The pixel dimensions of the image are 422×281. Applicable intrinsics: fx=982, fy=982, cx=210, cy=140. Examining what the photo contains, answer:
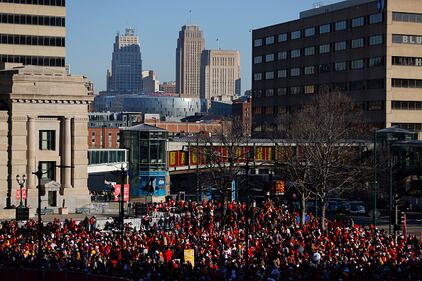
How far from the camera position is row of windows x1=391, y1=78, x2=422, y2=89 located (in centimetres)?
12550

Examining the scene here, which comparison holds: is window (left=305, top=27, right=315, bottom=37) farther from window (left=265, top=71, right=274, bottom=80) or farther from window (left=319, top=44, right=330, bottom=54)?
window (left=265, top=71, right=274, bottom=80)

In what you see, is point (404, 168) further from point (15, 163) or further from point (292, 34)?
point (292, 34)

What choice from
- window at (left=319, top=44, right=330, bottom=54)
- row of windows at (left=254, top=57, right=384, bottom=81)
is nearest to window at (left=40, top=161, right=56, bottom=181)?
row of windows at (left=254, top=57, right=384, bottom=81)

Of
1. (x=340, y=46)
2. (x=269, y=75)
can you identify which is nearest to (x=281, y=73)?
(x=269, y=75)

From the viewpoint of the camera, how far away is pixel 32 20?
106 meters

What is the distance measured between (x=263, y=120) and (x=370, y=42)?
30258 mm

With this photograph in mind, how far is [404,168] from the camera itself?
97.9 meters

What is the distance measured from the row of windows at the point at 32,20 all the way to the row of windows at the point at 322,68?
41843mm

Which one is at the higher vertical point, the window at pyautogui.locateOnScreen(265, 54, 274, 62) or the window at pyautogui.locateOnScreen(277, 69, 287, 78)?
the window at pyautogui.locateOnScreen(265, 54, 274, 62)

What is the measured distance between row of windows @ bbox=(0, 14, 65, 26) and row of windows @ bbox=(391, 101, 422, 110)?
44.3 meters

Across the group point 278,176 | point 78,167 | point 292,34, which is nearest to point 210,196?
point 278,176

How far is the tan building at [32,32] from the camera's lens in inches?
4146

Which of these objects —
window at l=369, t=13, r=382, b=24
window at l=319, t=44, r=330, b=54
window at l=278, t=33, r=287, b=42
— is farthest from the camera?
window at l=278, t=33, r=287, b=42

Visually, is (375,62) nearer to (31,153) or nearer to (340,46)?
(340,46)
